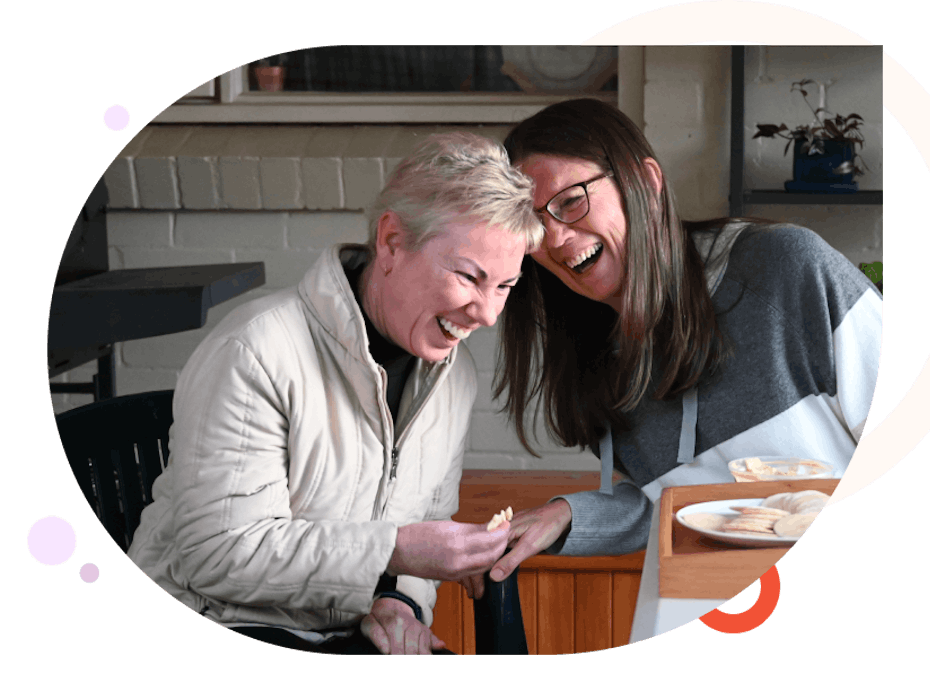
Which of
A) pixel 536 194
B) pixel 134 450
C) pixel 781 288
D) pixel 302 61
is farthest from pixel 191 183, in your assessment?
pixel 781 288

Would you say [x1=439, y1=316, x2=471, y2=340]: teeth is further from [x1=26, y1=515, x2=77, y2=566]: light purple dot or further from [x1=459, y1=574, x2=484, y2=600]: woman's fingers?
[x1=26, y1=515, x2=77, y2=566]: light purple dot

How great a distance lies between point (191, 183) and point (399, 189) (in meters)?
0.31

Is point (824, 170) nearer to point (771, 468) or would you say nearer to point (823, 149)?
point (823, 149)

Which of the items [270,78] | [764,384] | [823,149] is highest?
[270,78]

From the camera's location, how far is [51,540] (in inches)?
66.2

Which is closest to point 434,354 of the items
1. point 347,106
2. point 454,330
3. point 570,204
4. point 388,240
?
point 454,330

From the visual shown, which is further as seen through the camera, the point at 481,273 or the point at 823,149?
the point at 823,149

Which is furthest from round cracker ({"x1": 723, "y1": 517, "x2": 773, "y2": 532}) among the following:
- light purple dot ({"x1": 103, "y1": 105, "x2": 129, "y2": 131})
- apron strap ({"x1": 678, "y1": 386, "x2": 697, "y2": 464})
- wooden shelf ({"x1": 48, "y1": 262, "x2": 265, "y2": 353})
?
light purple dot ({"x1": 103, "y1": 105, "x2": 129, "y2": 131})

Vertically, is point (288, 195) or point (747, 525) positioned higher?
point (288, 195)

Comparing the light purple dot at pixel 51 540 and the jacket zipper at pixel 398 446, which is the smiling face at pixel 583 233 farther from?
the light purple dot at pixel 51 540

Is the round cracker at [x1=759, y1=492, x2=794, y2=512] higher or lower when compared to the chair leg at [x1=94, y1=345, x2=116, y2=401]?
lower

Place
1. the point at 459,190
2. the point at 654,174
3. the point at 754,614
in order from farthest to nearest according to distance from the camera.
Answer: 1. the point at 754,614
2. the point at 654,174
3. the point at 459,190

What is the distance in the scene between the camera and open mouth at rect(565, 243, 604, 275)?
62.7 inches

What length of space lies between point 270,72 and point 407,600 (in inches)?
30.7
